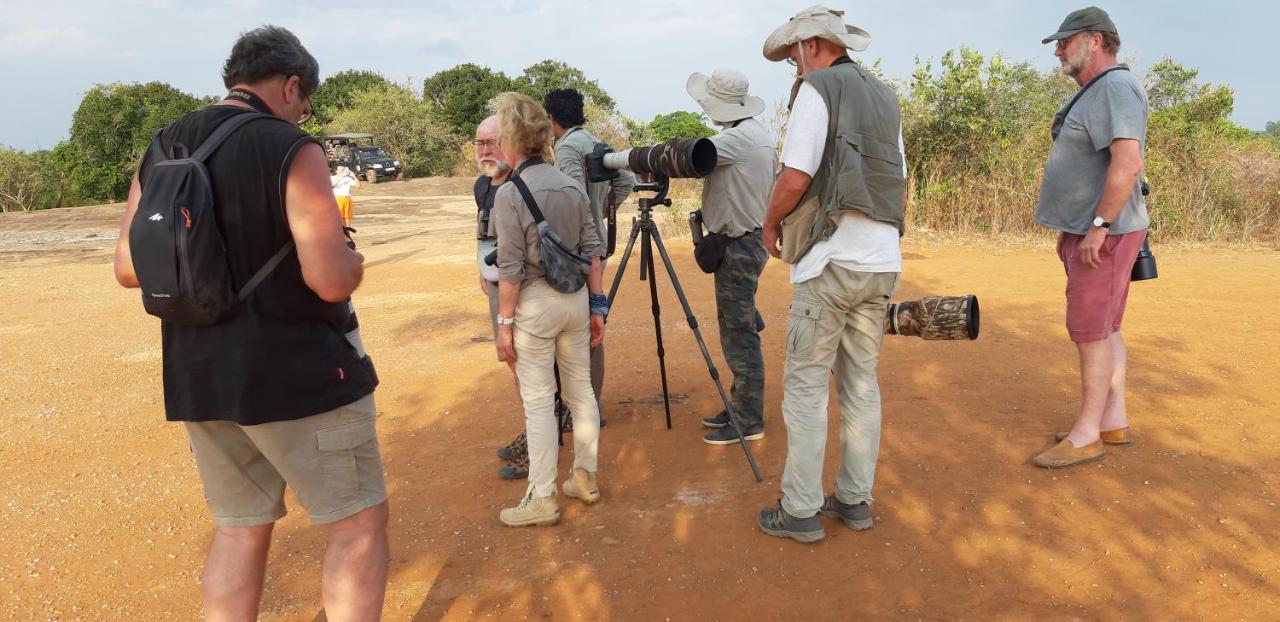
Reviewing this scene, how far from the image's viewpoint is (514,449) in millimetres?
4004

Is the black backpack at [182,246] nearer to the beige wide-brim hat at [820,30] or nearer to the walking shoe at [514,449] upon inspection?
the beige wide-brim hat at [820,30]

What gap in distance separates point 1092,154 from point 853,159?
1390 millimetres

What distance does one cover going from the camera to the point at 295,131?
1907 millimetres

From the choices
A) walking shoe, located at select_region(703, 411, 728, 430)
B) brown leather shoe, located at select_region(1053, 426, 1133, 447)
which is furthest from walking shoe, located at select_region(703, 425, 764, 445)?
brown leather shoe, located at select_region(1053, 426, 1133, 447)

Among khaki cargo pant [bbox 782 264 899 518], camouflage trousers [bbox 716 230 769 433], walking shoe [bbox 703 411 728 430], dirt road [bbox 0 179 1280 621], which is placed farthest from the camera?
walking shoe [bbox 703 411 728 430]

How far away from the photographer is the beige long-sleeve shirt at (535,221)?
3.07 meters

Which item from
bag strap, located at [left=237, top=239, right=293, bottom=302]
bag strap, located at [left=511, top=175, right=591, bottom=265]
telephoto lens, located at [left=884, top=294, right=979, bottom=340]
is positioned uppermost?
bag strap, located at [left=511, top=175, right=591, bottom=265]

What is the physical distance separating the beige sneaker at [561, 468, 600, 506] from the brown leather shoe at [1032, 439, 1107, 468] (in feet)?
6.47

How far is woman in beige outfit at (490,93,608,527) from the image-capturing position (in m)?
3.09

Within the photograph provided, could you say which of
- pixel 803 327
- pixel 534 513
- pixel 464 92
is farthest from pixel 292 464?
pixel 464 92

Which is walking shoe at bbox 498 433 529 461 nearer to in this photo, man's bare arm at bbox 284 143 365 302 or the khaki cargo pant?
the khaki cargo pant

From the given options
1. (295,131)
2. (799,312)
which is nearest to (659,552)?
(799,312)

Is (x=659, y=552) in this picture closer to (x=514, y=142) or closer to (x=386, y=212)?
(x=514, y=142)

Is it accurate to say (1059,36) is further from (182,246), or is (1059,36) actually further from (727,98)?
(182,246)
